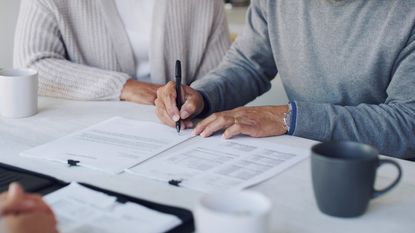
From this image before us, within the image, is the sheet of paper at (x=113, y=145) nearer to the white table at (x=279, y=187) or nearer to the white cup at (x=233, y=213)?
the white table at (x=279, y=187)

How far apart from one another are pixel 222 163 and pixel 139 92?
0.54 m

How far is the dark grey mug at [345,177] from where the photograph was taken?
777mm

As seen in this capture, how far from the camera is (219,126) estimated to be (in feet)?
3.93

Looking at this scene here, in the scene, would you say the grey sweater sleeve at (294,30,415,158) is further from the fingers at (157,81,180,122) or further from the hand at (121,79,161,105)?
the hand at (121,79,161,105)

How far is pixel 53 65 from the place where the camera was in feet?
5.33

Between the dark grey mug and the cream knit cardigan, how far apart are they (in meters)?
0.80

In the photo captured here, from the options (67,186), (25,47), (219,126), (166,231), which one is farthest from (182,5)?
(166,231)

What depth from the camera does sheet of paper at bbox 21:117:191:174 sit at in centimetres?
105

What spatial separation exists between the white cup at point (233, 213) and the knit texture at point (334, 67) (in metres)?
0.53

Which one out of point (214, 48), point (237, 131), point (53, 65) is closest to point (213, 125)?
point (237, 131)

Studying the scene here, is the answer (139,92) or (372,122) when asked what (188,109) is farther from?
(372,122)

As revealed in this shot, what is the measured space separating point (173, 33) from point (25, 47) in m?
0.43

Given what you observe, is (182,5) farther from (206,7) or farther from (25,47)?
(25,47)

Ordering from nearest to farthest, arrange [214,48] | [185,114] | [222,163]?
[222,163], [185,114], [214,48]
